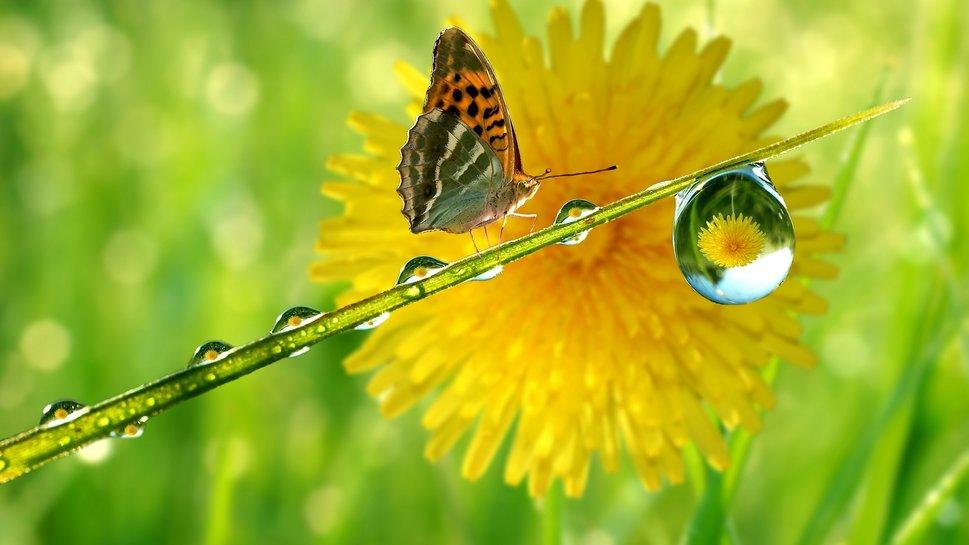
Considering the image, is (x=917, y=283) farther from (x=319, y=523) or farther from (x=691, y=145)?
(x=319, y=523)

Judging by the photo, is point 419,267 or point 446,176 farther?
point 446,176

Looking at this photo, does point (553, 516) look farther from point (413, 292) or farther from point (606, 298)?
point (413, 292)

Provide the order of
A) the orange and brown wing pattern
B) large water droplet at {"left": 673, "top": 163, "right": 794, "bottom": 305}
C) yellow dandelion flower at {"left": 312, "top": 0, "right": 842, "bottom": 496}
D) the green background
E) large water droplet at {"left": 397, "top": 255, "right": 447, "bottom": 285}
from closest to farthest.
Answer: large water droplet at {"left": 397, "top": 255, "right": 447, "bottom": 285}, large water droplet at {"left": 673, "top": 163, "right": 794, "bottom": 305}, the orange and brown wing pattern, yellow dandelion flower at {"left": 312, "top": 0, "right": 842, "bottom": 496}, the green background

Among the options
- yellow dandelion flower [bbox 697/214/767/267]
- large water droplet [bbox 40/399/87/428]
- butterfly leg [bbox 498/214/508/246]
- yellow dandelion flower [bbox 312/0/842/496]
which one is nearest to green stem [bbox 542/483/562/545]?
yellow dandelion flower [bbox 312/0/842/496]

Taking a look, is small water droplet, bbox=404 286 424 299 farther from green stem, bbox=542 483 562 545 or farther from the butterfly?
green stem, bbox=542 483 562 545

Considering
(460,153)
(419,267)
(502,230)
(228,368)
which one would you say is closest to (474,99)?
(460,153)

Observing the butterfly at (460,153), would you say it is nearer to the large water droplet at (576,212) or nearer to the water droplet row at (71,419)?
the large water droplet at (576,212)

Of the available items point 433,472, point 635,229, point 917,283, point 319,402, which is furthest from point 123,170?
point 917,283
